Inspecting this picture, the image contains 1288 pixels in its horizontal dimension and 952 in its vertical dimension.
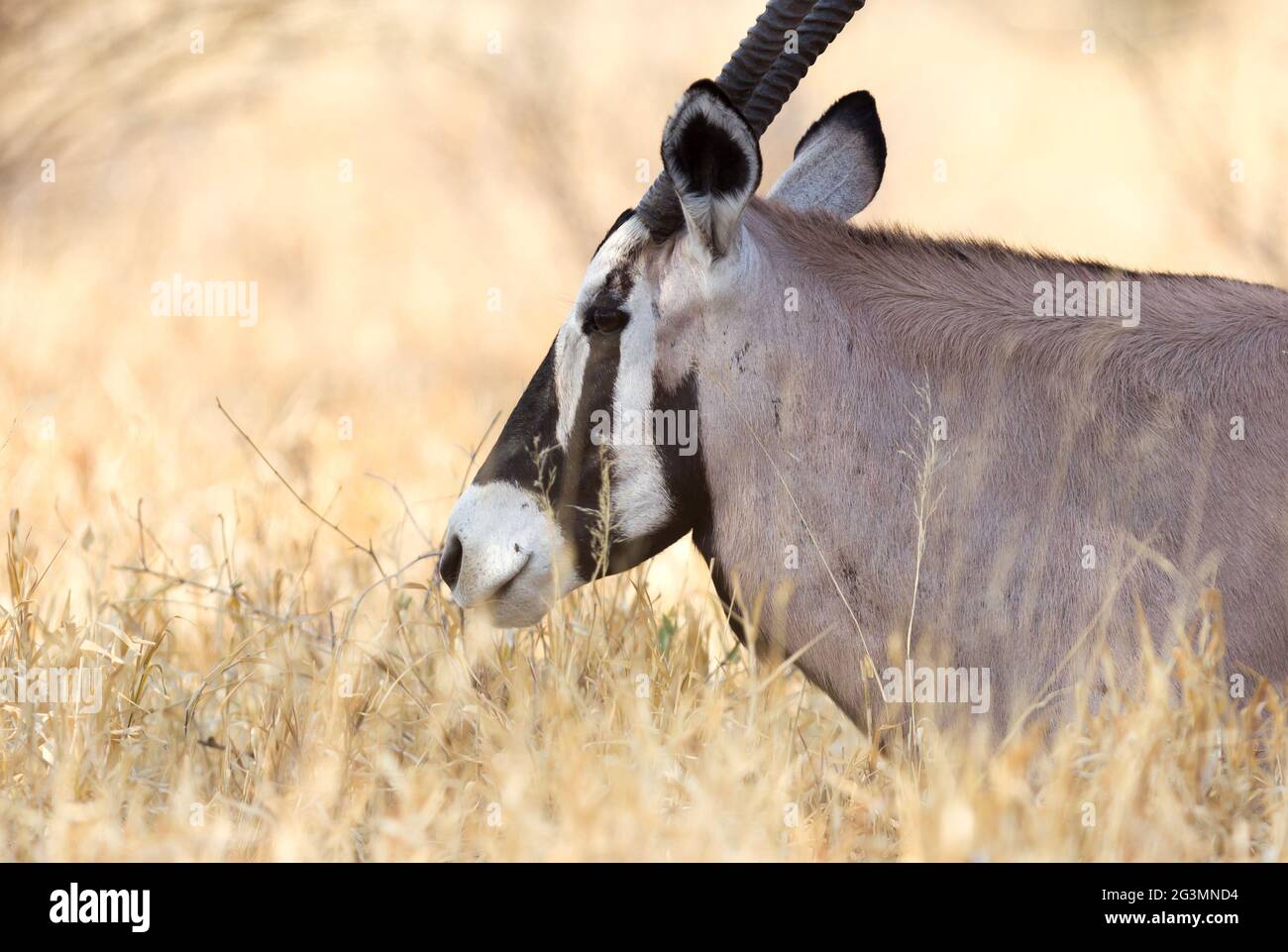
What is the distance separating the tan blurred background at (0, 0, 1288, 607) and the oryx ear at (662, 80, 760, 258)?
1.56 m

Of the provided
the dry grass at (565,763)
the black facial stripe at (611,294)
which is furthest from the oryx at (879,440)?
the dry grass at (565,763)

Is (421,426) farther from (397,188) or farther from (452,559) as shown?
(397,188)

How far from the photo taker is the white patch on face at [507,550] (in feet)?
12.0

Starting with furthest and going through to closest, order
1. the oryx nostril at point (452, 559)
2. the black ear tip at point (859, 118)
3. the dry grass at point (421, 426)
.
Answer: the black ear tip at point (859, 118) < the oryx nostril at point (452, 559) < the dry grass at point (421, 426)

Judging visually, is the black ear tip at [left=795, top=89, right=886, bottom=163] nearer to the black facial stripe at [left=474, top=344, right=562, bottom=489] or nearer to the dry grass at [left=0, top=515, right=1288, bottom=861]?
the black facial stripe at [left=474, top=344, right=562, bottom=489]

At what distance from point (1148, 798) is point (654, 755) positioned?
3.08 feet

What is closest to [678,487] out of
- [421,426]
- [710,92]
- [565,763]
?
[565,763]

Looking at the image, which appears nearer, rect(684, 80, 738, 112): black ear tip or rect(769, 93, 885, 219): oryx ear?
rect(684, 80, 738, 112): black ear tip

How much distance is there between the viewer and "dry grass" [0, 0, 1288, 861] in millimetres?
3215

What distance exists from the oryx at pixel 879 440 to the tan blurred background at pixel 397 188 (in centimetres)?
126

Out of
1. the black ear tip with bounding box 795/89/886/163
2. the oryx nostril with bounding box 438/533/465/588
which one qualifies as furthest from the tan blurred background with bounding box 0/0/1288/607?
the oryx nostril with bounding box 438/533/465/588

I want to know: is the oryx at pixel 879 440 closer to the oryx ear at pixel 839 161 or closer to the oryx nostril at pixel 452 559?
the oryx nostril at pixel 452 559

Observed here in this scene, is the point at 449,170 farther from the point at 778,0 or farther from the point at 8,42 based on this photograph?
the point at 778,0

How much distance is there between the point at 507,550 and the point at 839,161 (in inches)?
53.7
